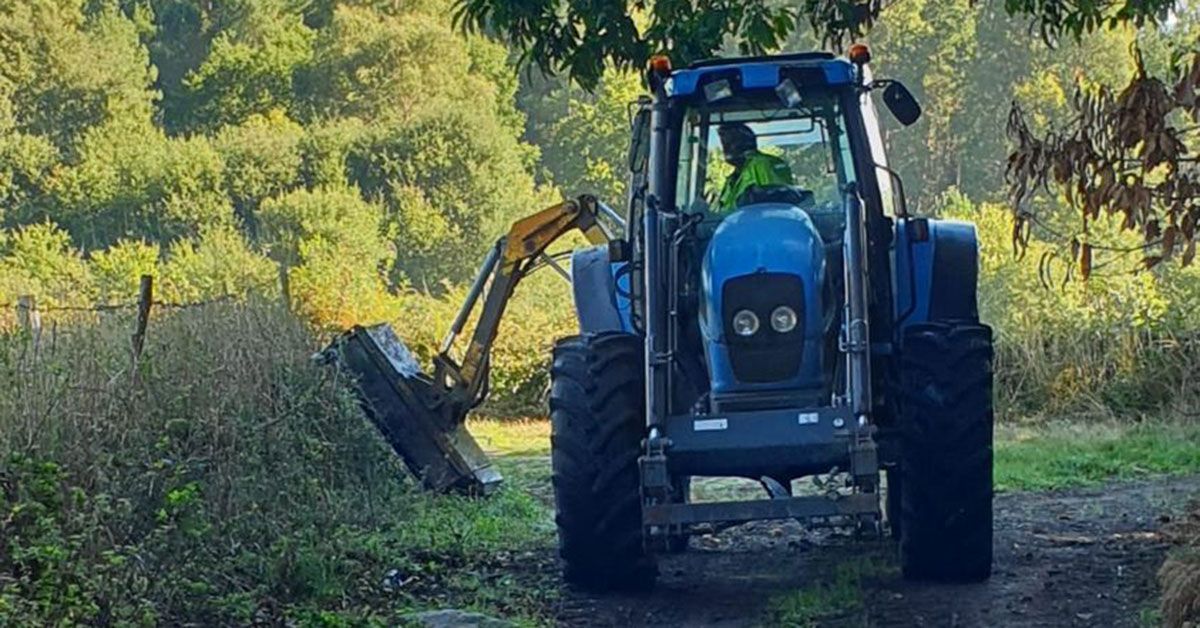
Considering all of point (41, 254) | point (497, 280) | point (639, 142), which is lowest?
point (497, 280)

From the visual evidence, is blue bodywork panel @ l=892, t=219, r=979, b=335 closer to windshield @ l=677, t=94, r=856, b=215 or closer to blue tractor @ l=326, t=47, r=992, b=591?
blue tractor @ l=326, t=47, r=992, b=591

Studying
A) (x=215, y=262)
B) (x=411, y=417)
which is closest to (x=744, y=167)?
(x=411, y=417)

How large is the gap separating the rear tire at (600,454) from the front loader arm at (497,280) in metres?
4.74

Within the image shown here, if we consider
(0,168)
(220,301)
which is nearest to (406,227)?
(0,168)

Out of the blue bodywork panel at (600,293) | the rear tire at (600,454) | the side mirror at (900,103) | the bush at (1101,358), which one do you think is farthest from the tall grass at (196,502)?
the bush at (1101,358)

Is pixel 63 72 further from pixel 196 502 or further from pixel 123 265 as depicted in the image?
pixel 196 502

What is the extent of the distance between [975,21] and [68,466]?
4442cm

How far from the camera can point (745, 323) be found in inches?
330

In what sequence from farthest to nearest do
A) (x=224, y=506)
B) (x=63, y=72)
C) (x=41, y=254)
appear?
(x=63, y=72)
(x=41, y=254)
(x=224, y=506)

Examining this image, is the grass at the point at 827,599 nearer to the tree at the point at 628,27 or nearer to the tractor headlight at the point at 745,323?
the tractor headlight at the point at 745,323

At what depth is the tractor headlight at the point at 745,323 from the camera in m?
8.38

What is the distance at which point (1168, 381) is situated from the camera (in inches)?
830

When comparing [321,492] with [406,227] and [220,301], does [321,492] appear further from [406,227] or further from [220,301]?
[406,227]

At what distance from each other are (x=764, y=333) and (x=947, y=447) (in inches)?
40.1
